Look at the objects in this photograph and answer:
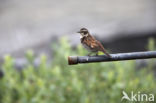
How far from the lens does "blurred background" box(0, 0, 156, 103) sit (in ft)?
17.5

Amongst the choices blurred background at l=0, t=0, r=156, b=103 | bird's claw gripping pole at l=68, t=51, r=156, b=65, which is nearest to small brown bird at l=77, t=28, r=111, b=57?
blurred background at l=0, t=0, r=156, b=103

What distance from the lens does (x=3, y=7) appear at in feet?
31.7

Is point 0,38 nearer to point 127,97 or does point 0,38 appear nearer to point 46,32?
point 46,32

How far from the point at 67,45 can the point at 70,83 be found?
2.18ft

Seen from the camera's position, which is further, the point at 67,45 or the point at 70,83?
the point at 67,45

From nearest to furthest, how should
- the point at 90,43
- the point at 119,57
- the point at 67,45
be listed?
the point at 119,57 → the point at 90,43 → the point at 67,45

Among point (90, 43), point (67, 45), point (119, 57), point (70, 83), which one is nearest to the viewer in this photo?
point (119, 57)

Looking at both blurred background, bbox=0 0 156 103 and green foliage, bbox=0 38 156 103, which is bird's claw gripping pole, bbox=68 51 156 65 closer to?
blurred background, bbox=0 0 156 103

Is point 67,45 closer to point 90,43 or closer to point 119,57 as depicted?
point 90,43

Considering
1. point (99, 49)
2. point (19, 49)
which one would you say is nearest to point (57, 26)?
point (19, 49)

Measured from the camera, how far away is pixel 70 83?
5.39 metres

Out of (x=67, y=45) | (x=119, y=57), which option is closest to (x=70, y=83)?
(x=67, y=45)

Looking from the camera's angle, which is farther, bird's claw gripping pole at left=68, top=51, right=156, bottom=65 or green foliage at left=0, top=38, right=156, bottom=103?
green foliage at left=0, top=38, right=156, bottom=103

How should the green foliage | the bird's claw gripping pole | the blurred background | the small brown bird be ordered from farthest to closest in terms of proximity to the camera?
the blurred background
the green foliage
the small brown bird
the bird's claw gripping pole
